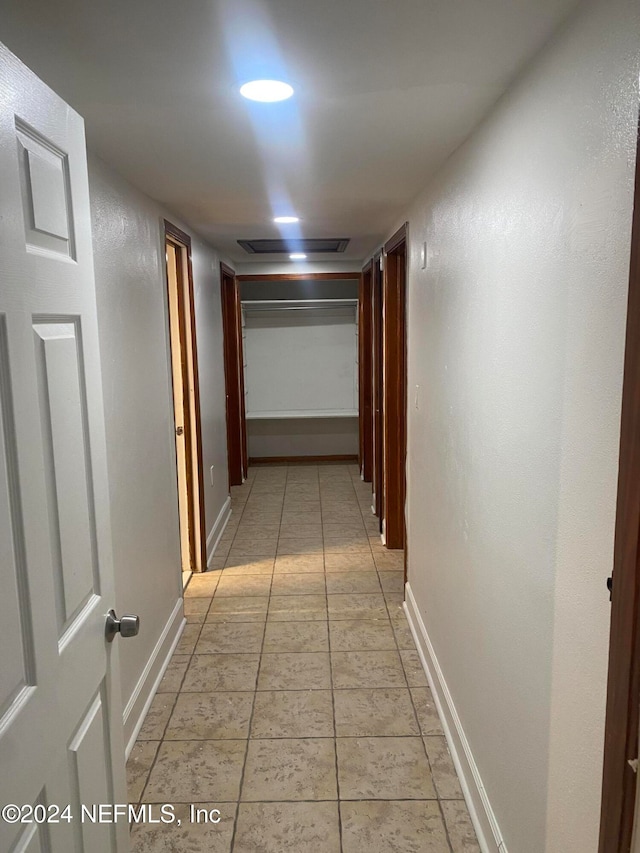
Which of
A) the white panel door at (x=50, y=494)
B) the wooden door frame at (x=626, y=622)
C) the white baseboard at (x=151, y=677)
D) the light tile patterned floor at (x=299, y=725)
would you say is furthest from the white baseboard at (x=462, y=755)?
the white baseboard at (x=151, y=677)

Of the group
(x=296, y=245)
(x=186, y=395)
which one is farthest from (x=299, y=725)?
(x=296, y=245)

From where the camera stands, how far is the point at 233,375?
640 cm

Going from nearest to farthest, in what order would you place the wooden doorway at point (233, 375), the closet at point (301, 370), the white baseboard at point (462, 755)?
the white baseboard at point (462, 755) → the wooden doorway at point (233, 375) → the closet at point (301, 370)

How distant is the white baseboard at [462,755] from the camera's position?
188 centimetres

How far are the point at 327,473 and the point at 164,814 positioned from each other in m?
4.98

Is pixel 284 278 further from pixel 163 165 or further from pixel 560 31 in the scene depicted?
pixel 560 31

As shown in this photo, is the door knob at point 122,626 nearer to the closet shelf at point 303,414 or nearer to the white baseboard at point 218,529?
the white baseboard at point 218,529

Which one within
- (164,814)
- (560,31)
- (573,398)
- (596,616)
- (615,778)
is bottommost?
(164,814)

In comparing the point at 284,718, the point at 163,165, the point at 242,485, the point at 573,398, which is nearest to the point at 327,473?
the point at 242,485

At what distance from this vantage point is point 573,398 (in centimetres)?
128

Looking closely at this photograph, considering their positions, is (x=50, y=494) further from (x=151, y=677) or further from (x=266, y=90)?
(x=151, y=677)

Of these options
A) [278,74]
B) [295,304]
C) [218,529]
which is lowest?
[218,529]

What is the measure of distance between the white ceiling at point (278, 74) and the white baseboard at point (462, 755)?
2095 millimetres

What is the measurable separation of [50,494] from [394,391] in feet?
11.1
